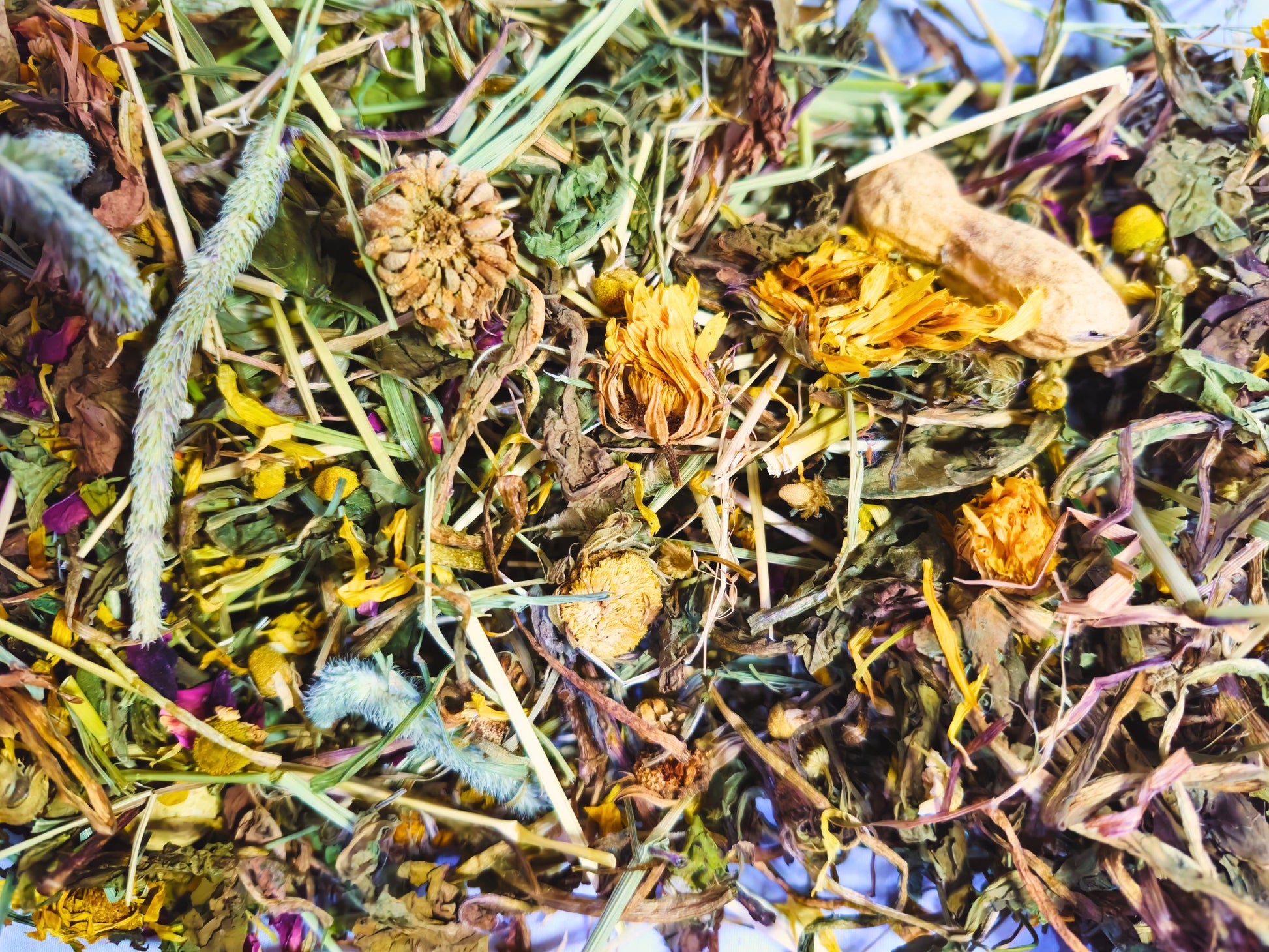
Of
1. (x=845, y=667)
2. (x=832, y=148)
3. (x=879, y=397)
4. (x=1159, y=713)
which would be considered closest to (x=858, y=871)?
(x=845, y=667)

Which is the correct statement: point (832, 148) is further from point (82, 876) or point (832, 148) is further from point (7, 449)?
point (82, 876)

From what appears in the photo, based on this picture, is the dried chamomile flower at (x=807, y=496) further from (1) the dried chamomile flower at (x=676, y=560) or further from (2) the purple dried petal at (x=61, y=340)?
(2) the purple dried petal at (x=61, y=340)

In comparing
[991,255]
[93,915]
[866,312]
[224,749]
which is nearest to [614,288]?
[866,312]

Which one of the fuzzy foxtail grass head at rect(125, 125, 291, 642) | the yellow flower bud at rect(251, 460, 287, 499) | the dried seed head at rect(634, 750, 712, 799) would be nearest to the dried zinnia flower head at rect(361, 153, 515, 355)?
the fuzzy foxtail grass head at rect(125, 125, 291, 642)

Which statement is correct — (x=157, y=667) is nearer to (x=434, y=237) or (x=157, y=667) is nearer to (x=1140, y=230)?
(x=434, y=237)

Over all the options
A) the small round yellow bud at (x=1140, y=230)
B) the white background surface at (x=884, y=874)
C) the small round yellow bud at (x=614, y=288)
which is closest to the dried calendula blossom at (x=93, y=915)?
the white background surface at (x=884, y=874)

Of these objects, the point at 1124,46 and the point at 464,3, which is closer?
the point at 464,3
